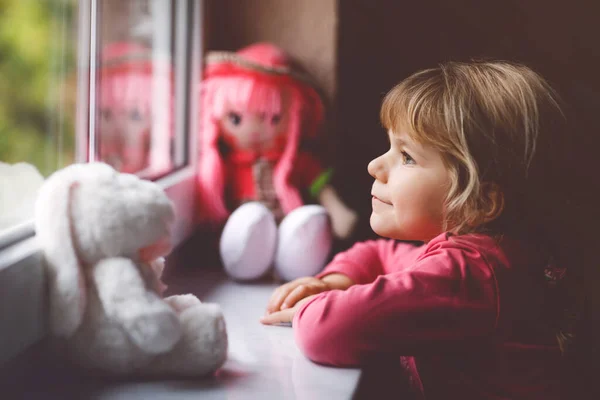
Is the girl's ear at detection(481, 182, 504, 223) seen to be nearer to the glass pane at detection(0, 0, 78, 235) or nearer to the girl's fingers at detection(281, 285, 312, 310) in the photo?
the girl's fingers at detection(281, 285, 312, 310)

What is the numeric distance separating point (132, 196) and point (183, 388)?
147 millimetres

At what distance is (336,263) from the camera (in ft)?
2.56

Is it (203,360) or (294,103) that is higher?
(294,103)

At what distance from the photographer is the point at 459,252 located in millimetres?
574

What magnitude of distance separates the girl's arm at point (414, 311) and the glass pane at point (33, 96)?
26 cm

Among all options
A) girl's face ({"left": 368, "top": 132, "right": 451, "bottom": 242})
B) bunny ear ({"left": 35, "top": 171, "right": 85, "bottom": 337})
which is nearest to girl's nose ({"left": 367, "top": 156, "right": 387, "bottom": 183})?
girl's face ({"left": 368, "top": 132, "right": 451, "bottom": 242})

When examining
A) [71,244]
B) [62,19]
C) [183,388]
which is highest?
[62,19]

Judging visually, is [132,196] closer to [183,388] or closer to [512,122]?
[183,388]

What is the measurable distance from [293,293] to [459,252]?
0.20 metres

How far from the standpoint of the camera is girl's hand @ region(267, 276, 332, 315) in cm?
71

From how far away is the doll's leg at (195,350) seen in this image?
528 millimetres

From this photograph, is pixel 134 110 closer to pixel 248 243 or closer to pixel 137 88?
pixel 137 88

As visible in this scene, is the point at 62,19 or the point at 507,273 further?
the point at 62,19

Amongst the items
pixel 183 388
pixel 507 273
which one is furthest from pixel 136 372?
pixel 507 273
